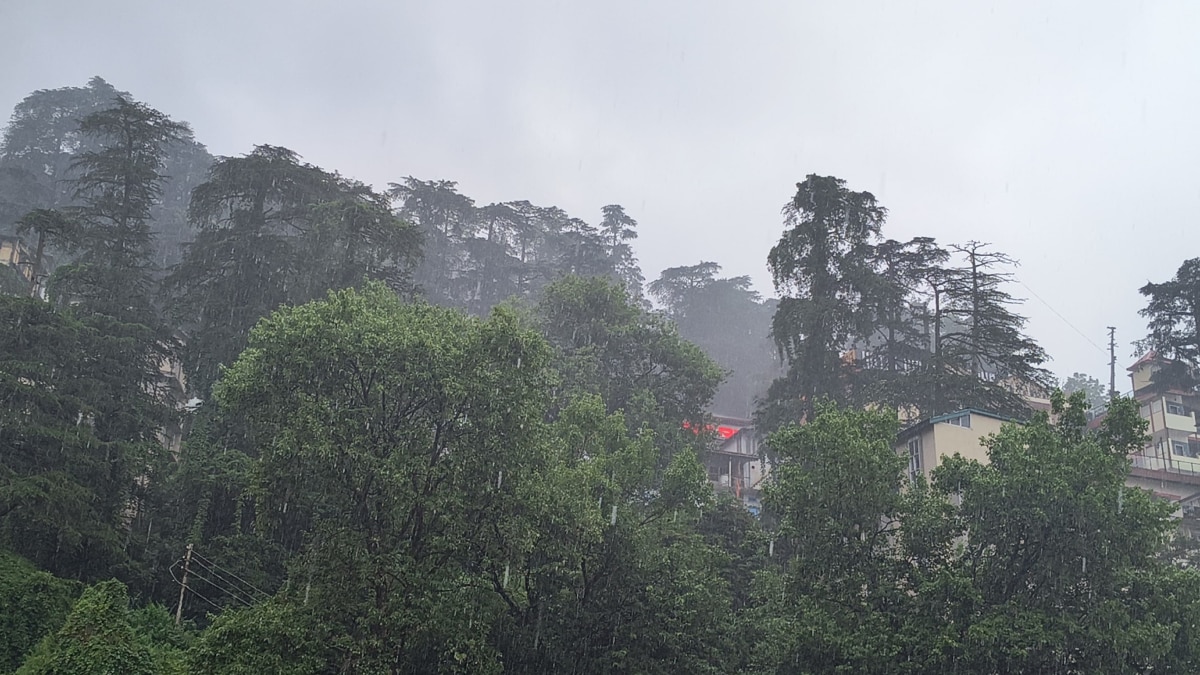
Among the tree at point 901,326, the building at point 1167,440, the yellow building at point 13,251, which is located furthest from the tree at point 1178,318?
the yellow building at point 13,251

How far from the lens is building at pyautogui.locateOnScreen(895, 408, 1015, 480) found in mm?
31547

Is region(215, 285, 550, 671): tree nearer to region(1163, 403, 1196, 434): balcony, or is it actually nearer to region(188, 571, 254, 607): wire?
region(188, 571, 254, 607): wire

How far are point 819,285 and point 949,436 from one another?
34.7 ft

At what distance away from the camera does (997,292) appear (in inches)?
1544

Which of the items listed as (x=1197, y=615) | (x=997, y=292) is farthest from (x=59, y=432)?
(x=997, y=292)

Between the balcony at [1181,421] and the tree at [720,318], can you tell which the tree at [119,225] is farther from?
the tree at [720,318]

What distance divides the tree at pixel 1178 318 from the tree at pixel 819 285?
1446 centimetres

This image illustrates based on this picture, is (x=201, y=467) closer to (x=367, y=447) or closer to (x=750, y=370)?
(x=367, y=447)

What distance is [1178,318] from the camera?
1709 inches

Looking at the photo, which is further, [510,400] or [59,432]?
[59,432]

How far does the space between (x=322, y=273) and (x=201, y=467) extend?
972 cm

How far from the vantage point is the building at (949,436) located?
31.5 meters

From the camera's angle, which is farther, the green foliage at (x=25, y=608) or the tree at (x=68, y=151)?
the tree at (x=68, y=151)

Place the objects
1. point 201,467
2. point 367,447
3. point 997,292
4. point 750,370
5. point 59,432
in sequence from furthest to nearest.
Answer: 1. point 750,370
2. point 997,292
3. point 201,467
4. point 59,432
5. point 367,447
